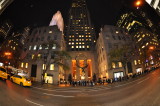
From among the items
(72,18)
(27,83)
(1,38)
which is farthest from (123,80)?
(72,18)

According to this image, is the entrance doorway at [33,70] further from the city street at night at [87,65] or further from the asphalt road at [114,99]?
the asphalt road at [114,99]

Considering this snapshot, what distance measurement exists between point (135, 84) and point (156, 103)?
15.9ft

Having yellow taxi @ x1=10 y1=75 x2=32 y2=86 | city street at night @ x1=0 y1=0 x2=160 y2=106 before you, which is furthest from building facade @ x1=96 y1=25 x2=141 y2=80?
yellow taxi @ x1=10 y1=75 x2=32 y2=86

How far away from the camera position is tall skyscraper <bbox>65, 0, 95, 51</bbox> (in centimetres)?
6912

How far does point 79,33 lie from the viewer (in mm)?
82062

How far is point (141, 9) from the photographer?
18.0ft

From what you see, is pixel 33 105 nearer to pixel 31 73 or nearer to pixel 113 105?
pixel 113 105

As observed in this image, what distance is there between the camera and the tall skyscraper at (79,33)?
227 feet

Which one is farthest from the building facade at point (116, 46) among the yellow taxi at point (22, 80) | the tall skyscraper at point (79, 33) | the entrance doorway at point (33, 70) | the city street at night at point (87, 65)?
the tall skyscraper at point (79, 33)

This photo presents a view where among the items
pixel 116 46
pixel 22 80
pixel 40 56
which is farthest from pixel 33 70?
pixel 116 46

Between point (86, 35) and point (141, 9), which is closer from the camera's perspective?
point (141, 9)

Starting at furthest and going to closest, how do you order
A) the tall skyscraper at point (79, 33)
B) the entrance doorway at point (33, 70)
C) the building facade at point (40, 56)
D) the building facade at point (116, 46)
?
1. the tall skyscraper at point (79, 33)
2. the entrance doorway at point (33, 70)
3. the building facade at point (40, 56)
4. the building facade at point (116, 46)

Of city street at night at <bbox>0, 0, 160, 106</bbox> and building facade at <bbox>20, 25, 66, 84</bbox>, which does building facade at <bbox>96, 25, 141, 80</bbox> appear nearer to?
city street at night at <bbox>0, 0, 160, 106</bbox>

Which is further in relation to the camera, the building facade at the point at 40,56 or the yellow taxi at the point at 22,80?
the building facade at the point at 40,56
